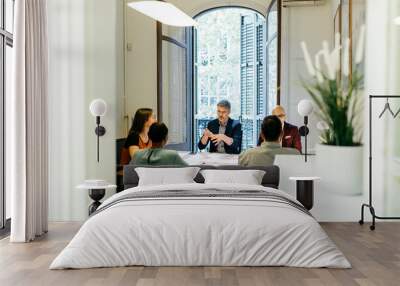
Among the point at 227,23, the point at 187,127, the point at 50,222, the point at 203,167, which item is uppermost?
the point at 227,23

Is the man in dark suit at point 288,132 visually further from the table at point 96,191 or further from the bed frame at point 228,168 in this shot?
the table at point 96,191

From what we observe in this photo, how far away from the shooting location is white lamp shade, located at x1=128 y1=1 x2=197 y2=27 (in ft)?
20.6

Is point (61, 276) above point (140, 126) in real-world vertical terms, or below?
below

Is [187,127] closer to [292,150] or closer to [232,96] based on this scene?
[232,96]

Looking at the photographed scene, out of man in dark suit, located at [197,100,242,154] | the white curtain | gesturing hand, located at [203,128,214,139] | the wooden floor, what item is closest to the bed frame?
man in dark suit, located at [197,100,242,154]

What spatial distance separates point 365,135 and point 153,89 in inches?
83.9

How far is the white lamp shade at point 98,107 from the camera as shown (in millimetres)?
6418

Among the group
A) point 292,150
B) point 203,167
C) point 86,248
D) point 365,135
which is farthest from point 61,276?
point 365,135

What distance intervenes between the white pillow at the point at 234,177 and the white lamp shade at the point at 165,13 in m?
1.51

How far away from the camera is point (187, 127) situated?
6172 mm

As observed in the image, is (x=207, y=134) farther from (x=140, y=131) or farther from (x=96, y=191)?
(x=96, y=191)

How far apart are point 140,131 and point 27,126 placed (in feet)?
3.99

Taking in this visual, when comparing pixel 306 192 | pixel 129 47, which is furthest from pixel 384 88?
pixel 129 47

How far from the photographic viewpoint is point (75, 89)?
21.4ft
